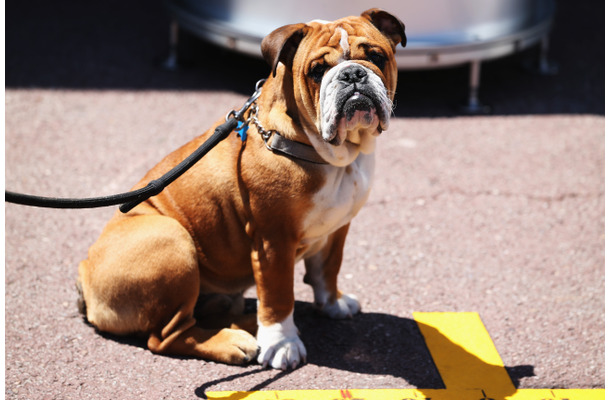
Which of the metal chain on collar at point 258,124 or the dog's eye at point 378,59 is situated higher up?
the dog's eye at point 378,59

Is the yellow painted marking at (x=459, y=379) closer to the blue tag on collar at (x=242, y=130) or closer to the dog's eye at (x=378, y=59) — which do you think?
the blue tag on collar at (x=242, y=130)

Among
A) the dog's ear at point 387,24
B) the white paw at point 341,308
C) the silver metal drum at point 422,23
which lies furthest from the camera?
the silver metal drum at point 422,23

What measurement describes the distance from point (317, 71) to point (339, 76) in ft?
0.41

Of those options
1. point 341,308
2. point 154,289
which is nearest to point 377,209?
point 341,308

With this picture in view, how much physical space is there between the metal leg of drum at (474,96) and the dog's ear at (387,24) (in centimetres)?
353

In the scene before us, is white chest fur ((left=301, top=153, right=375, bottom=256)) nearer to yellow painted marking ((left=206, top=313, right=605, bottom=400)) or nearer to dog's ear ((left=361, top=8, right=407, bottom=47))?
dog's ear ((left=361, top=8, right=407, bottom=47))

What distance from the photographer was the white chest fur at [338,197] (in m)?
3.40

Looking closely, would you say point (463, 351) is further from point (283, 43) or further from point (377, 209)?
point (283, 43)

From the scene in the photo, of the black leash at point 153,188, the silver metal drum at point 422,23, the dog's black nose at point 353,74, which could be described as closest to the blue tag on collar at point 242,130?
the black leash at point 153,188

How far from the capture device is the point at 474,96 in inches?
269

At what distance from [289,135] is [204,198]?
20.6 inches

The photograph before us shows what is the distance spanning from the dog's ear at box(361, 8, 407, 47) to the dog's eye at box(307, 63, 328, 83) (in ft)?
1.25

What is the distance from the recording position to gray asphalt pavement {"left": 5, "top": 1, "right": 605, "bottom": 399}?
144 inches

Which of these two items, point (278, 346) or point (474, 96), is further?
point (474, 96)
